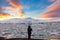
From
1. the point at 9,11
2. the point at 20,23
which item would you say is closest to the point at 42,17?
the point at 20,23

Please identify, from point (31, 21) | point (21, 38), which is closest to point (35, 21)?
point (31, 21)

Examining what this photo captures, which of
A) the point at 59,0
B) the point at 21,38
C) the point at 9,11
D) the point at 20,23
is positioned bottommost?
the point at 21,38

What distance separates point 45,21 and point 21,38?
495 millimetres

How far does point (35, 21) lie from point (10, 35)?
1.60 feet

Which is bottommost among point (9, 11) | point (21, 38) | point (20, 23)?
point (21, 38)

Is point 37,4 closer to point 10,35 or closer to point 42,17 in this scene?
point 42,17

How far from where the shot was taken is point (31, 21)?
2486mm

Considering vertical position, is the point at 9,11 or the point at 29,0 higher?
the point at 29,0

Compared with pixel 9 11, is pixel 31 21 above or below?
below

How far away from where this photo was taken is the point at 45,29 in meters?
2.51

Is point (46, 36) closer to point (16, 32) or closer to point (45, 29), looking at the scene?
point (45, 29)

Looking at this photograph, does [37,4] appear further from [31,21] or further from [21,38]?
[21,38]

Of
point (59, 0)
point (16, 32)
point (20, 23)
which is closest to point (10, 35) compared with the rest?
point (16, 32)

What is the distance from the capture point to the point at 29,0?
8.13ft
